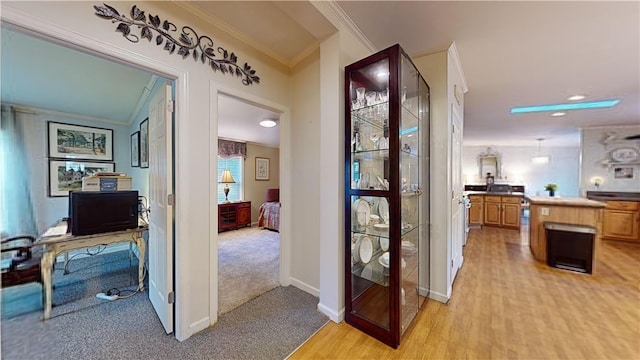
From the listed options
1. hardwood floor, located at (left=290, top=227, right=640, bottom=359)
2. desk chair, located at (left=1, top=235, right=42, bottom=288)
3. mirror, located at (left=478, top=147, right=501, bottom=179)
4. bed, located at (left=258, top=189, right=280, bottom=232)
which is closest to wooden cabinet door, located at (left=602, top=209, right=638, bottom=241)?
hardwood floor, located at (left=290, top=227, right=640, bottom=359)

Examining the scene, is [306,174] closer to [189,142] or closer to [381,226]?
[381,226]

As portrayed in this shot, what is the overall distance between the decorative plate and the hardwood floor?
324 centimetres

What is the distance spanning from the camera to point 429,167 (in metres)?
2.34

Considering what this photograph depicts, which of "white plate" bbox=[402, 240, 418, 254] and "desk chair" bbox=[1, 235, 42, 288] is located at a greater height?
"desk chair" bbox=[1, 235, 42, 288]

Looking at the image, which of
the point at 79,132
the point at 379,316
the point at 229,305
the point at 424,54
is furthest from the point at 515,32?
the point at 79,132

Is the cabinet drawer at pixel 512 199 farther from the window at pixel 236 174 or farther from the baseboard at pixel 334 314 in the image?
the window at pixel 236 174

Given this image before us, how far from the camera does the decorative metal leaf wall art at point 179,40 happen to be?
143cm

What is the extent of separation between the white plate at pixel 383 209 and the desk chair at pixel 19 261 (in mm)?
1868

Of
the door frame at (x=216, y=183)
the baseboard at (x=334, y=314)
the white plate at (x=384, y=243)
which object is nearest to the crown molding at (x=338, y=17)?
the door frame at (x=216, y=183)

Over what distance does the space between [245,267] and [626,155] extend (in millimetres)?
7990

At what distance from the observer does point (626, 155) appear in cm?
493

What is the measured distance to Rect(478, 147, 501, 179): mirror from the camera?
822 centimetres

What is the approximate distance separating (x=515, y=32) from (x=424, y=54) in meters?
0.70

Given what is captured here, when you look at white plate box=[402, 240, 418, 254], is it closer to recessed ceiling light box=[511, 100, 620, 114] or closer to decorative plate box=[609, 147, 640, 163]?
recessed ceiling light box=[511, 100, 620, 114]
